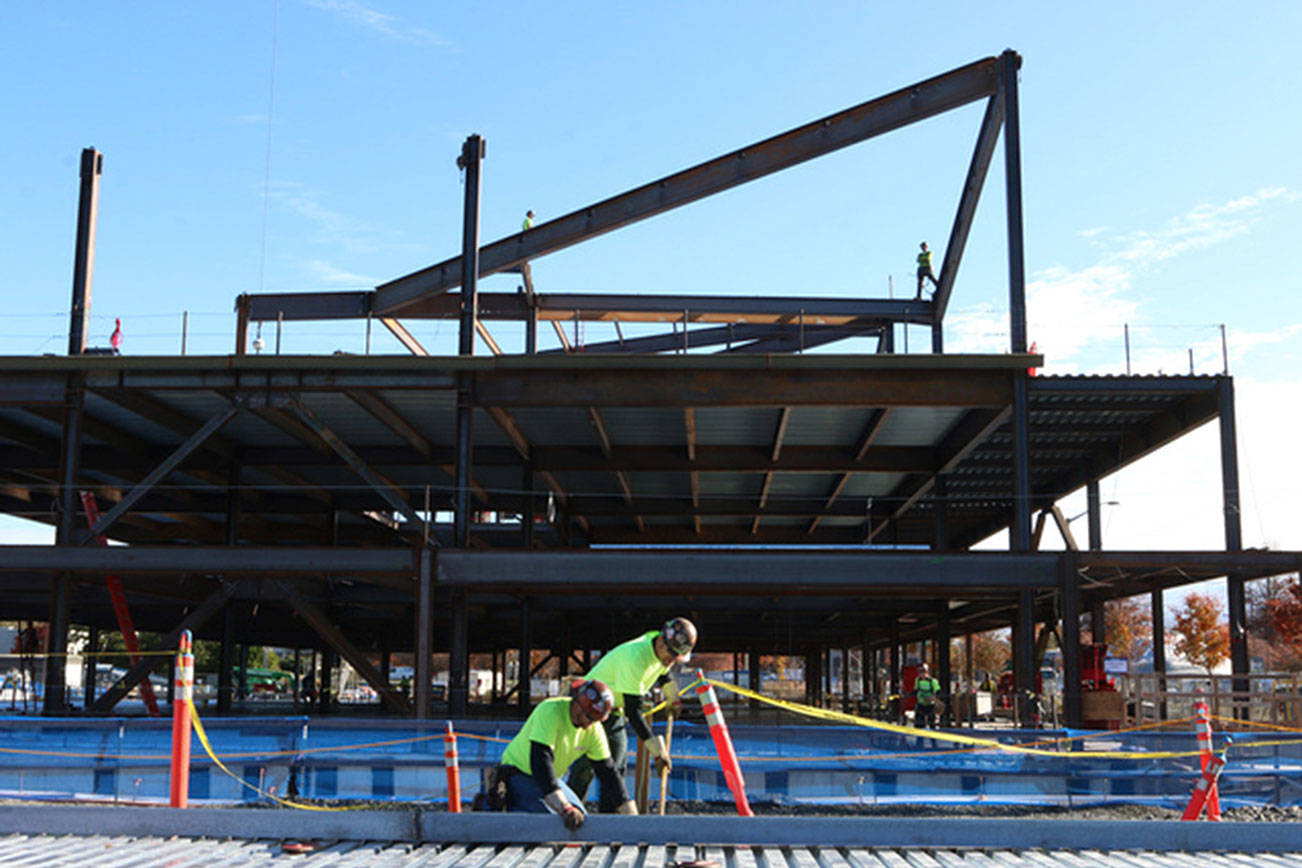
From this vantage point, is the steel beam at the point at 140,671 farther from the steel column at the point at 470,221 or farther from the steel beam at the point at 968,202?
the steel beam at the point at 968,202

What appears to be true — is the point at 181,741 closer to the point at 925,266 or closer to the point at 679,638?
the point at 679,638

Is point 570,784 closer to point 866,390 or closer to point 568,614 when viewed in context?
point 866,390

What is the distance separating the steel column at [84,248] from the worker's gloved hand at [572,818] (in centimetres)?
2365

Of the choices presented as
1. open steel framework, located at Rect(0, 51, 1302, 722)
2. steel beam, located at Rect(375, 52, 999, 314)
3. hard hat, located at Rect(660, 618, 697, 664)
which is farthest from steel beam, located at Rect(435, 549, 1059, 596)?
hard hat, located at Rect(660, 618, 697, 664)

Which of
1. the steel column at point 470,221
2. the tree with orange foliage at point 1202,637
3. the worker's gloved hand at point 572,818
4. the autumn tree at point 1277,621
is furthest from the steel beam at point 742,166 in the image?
the tree with orange foliage at point 1202,637

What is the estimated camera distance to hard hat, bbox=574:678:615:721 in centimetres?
820

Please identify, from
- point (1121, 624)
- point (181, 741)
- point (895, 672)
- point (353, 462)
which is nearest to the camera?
point (181, 741)

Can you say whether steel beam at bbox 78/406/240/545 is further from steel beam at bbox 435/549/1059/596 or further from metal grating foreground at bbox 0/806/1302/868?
metal grating foreground at bbox 0/806/1302/868

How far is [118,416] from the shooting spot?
95.2 feet

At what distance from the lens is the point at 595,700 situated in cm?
820

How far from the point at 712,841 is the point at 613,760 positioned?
1.93 meters

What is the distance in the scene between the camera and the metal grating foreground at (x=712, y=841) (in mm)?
7551

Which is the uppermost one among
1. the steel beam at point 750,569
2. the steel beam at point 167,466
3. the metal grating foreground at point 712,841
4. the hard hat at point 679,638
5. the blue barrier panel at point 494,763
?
the steel beam at point 167,466

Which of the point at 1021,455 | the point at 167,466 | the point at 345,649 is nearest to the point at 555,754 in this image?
the point at 1021,455
